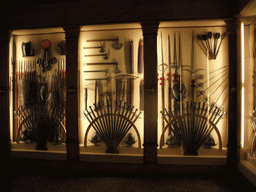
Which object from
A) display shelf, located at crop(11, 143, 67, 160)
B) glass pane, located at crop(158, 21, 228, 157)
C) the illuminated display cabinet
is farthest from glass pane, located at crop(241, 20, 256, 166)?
display shelf, located at crop(11, 143, 67, 160)

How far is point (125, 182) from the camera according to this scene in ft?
9.37

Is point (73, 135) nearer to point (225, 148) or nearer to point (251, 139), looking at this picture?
point (225, 148)

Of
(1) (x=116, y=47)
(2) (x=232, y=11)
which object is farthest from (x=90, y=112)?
(2) (x=232, y=11)

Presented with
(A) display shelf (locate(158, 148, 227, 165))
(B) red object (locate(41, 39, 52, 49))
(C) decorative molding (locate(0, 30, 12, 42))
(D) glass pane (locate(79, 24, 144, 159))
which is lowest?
(A) display shelf (locate(158, 148, 227, 165))

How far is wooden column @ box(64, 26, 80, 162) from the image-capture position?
3.16 m

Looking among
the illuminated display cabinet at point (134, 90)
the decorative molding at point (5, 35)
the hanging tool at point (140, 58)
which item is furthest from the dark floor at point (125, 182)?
the decorative molding at point (5, 35)

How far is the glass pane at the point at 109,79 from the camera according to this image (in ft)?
10.9

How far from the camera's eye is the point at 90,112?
3.28m

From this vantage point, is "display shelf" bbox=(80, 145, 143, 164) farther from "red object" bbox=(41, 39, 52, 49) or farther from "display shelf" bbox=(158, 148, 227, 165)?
"red object" bbox=(41, 39, 52, 49)

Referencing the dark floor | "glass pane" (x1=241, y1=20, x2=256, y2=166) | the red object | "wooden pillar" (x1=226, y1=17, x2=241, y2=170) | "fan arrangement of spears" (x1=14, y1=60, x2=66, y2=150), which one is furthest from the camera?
the red object

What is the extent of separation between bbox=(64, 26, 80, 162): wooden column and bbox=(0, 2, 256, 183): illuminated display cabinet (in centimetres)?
2

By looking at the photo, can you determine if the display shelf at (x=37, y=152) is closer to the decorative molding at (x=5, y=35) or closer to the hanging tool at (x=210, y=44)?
the decorative molding at (x=5, y=35)

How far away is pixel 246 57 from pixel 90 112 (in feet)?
8.22

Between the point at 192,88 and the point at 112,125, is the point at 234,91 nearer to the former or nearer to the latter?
the point at 192,88
